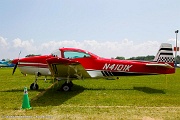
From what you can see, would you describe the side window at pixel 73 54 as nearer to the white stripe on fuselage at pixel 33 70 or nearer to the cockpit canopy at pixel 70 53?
the cockpit canopy at pixel 70 53

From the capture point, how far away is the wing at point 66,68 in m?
8.98

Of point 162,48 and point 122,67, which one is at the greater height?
point 162,48

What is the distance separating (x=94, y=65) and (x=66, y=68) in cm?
226

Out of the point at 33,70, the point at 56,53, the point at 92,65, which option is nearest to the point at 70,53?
the point at 56,53

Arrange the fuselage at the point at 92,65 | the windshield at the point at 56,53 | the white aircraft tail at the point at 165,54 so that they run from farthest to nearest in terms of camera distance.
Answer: the white aircraft tail at the point at 165,54 → the fuselage at the point at 92,65 → the windshield at the point at 56,53

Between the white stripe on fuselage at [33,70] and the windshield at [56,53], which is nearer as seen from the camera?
the windshield at [56,53]

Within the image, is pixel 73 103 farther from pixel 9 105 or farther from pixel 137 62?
pixel 137 62

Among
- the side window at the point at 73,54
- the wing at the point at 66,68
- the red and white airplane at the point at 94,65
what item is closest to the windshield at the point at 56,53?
the red and white airplane at the point at 94,65

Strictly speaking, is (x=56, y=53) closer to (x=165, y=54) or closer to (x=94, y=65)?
(x=94, y=65)

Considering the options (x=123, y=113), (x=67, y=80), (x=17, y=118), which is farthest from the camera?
(x=67, y=80)

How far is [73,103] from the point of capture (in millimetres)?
8055

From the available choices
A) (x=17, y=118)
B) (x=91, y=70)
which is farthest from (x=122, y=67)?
(x=17, y=118)

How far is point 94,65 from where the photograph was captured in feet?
38.8

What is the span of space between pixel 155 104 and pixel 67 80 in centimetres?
476
